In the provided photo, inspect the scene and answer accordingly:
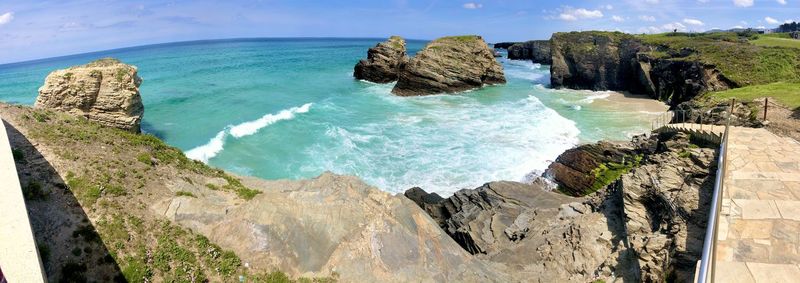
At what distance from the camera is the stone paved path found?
5.79 metres

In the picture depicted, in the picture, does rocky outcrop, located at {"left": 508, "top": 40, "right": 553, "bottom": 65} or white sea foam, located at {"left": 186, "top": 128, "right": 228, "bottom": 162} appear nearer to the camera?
white sea foam, located at {"left": 186, "top": 128, "right": 228, "bottom": 162}

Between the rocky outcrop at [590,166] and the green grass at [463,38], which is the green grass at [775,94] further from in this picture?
the green grass at [463,38]

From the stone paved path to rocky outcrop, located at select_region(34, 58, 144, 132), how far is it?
25595 millimetres

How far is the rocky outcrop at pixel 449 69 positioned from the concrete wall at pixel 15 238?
43728mm

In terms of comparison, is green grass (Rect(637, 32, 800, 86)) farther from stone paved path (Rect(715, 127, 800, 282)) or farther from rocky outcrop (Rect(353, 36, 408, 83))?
rocky outcrop (Rect(353, 36, 408, 83))

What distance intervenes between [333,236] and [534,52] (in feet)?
353

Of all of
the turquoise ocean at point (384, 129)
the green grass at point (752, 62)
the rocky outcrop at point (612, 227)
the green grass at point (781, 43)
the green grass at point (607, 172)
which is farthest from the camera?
the green grass at point (781, 43)

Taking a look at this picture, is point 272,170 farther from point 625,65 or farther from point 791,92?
point 625,65

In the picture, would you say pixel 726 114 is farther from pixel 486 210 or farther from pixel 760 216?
pixel 760 216

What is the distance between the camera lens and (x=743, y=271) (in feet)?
18.8

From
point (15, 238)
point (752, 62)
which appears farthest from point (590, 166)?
point (752, 62)

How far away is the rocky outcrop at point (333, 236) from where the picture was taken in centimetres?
965

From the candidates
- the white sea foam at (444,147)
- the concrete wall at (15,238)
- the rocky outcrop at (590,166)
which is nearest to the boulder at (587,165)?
the rocky outcrop at (590,166)

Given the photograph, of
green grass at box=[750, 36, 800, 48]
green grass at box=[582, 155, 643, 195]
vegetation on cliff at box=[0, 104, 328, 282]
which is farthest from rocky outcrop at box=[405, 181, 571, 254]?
green grass at box=[750, 36, 800, 48]
